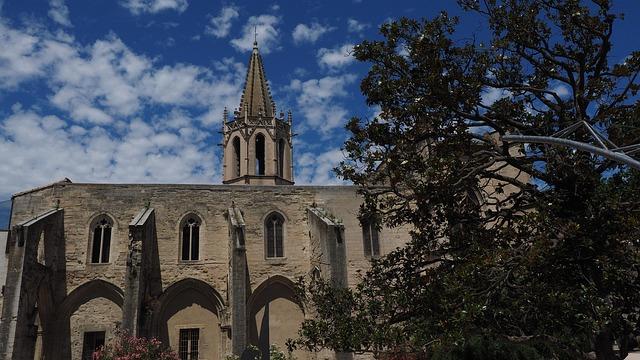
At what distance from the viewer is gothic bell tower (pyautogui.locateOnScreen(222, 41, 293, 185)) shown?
37.1 meters

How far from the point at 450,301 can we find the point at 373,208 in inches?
97.9

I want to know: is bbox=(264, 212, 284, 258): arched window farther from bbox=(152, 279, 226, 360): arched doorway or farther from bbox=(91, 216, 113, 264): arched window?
bbox=(91, 216, 113, 264): arched window

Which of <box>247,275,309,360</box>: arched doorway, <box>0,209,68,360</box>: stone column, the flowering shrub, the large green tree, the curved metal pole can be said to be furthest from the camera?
<box>247,275,309,360</box>: arched doorway

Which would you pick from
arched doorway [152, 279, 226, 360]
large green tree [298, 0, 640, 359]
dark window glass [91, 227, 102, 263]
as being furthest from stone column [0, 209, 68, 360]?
large green tree [298, 0, 640, 359]

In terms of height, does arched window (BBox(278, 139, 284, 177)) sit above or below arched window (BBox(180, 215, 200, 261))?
above

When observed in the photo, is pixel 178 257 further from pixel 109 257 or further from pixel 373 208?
pixel 373 208

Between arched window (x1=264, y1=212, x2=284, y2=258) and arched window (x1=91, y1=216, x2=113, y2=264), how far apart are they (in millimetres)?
6460

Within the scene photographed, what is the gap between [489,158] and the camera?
31.8ft

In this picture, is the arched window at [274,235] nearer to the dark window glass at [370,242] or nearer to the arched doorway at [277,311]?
the arched doorway at [277,311]

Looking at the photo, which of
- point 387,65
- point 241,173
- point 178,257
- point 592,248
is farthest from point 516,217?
point 241,173

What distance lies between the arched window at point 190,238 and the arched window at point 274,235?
292 cm


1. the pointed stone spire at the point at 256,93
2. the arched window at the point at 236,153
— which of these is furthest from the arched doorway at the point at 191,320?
the pointed stone spire at the point at 256,93

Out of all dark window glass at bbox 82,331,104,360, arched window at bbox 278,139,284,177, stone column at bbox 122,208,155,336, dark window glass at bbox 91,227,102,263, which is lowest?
dark window glass at bbox 82,331,104,360

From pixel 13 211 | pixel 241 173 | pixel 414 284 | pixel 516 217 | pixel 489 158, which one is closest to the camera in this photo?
pixel 516 217
